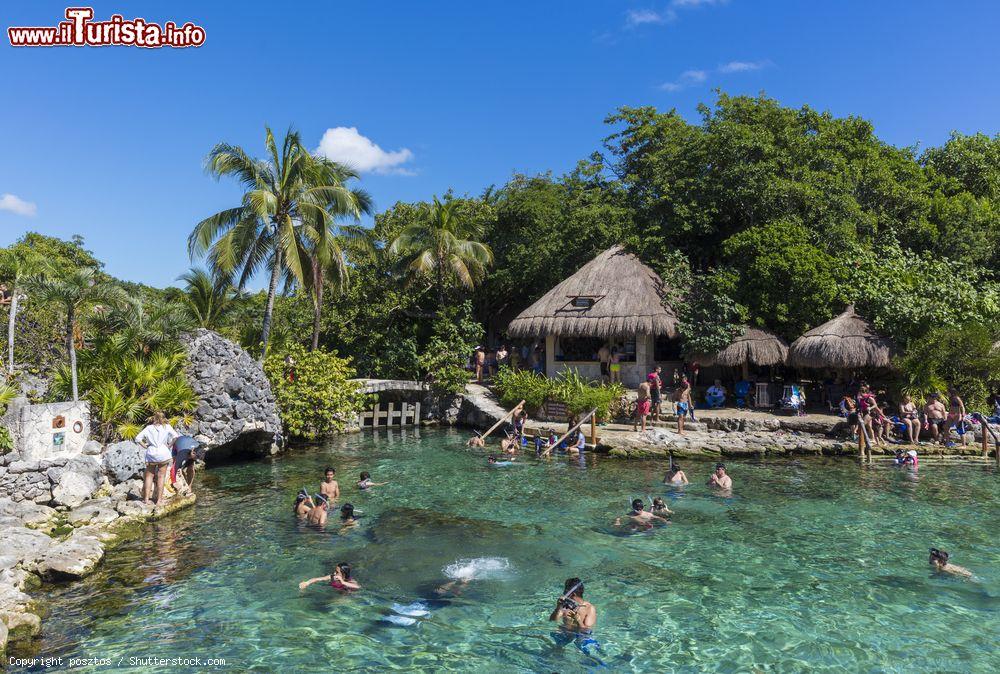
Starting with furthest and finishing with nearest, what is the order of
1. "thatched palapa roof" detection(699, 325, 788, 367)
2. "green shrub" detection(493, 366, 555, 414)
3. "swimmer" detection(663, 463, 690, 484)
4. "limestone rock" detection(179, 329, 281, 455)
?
"green shrub" detection(493, 366, 555, 414)
"thatched palapa roof" detection(699, 325, 788, 367)
"limestone rock" detection(179, 329, 281, 455)
"swimmer" detection(663, 463, 690, 484)

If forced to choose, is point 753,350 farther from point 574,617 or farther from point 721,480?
point 574,617

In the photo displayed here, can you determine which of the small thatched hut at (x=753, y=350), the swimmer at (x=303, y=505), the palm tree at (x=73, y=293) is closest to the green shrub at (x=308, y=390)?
the palm tree at (x=73, y=293)

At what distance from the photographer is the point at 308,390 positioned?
2022cm

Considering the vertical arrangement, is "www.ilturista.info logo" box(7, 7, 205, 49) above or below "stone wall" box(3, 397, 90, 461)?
above

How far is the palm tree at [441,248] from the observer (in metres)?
26.0

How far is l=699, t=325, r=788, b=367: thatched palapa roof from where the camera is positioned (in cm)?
2128

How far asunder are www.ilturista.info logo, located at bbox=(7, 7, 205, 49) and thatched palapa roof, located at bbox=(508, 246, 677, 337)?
14.9 m

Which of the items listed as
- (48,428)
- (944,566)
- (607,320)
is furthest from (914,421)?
(48,428)

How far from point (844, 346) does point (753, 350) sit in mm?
2801

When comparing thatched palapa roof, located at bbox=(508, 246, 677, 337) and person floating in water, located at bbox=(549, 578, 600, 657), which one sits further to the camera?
thatched palapa roof, located at bbox=(508, 246, 677, 337)

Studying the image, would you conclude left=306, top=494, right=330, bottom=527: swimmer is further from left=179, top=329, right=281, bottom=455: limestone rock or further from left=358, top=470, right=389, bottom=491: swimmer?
left=179, top=329, right=281, bottom=455: limestone rock

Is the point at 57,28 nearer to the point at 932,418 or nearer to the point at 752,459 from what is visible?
the point at 752,459

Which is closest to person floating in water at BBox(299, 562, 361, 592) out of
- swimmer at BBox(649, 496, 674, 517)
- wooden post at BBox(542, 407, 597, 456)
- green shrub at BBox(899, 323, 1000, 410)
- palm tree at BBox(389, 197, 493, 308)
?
swimmer at BBox(649, 496, 674, 517)

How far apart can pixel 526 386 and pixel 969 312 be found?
14006 millimetres
